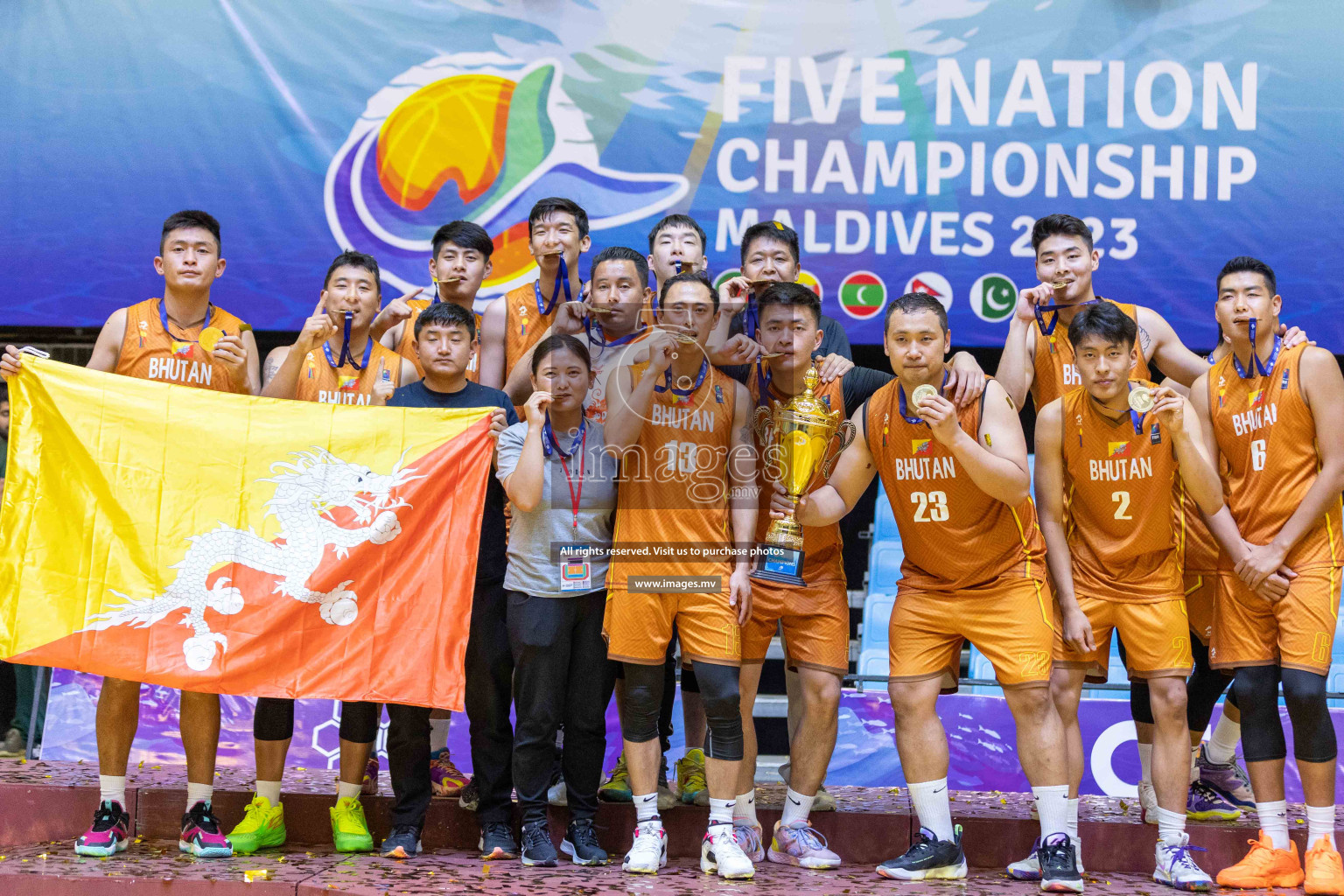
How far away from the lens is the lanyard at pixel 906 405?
3.95 meters

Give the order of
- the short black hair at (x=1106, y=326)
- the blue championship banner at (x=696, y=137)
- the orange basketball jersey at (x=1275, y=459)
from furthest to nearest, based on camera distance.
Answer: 1. the blue championship banner at (x=696, y=137)
2. the orange basketball jersey at (x=1275, y=459)
3. the short black hair at (x=1106, y=326)

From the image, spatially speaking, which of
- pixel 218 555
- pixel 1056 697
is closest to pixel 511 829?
pixel 218 555

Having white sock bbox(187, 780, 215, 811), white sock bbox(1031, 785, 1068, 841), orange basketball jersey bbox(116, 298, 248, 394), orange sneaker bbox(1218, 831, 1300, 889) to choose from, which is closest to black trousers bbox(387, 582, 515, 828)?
white sock bbox(187, 780, 215, 811)

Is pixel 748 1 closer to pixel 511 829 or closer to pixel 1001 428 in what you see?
pixel 1001 428

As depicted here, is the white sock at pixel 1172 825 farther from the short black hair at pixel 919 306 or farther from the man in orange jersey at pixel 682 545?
the short black hair at pixel 919 306

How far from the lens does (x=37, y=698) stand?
5309mm

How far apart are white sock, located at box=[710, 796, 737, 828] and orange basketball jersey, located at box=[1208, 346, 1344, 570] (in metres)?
2.12

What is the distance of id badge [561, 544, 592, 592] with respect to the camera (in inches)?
156

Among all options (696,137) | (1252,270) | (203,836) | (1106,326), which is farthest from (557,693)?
(696,137)

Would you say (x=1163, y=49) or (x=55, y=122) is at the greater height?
(x=1163, y=49)

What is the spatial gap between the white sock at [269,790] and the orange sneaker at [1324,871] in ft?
11.9

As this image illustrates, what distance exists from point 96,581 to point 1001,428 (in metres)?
3.22

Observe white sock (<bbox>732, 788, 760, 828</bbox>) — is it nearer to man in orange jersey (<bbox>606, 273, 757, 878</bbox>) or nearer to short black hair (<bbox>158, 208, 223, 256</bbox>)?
man in orange jersey (<bbox>606, 273, 757, 878</bbox>)

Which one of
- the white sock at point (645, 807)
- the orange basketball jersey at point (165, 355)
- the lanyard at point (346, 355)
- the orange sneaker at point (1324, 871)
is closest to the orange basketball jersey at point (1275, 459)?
the orange sneaker at point (1324, 871)
